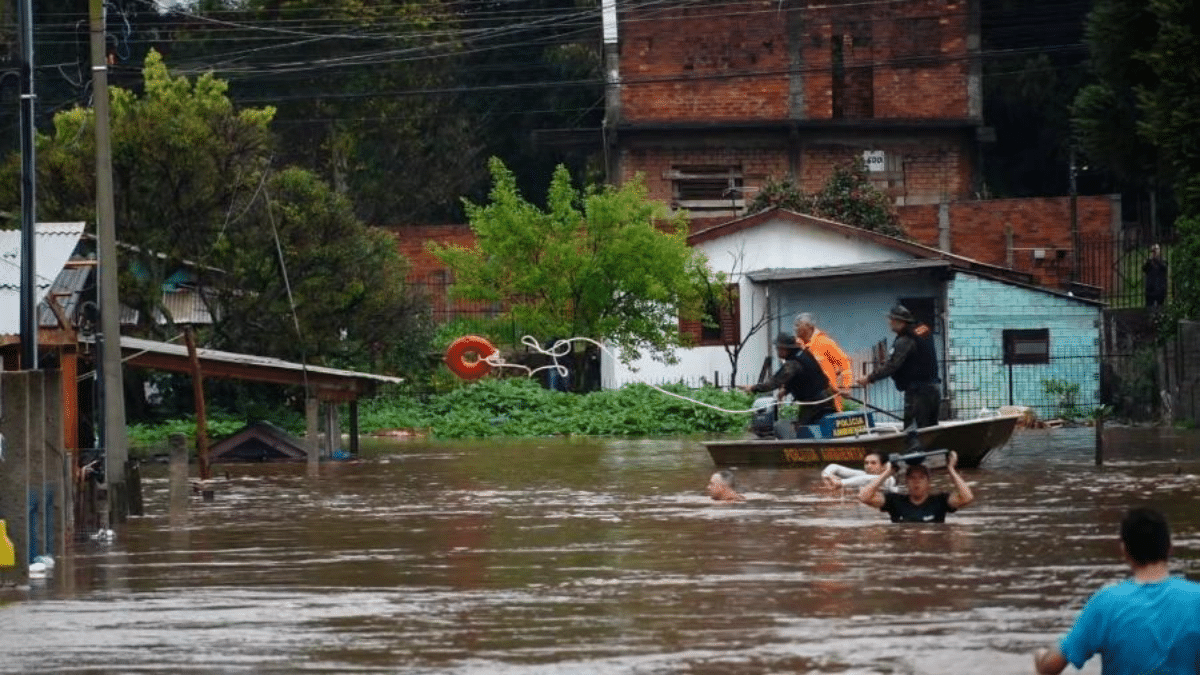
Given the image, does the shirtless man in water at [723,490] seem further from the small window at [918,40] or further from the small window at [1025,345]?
the small window at [918,40]

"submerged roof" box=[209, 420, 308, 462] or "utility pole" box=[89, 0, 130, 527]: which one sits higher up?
"utility pole" box=[89, 0, 130, 527]

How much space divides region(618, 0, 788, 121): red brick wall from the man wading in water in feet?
129

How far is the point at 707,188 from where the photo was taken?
60.8 m

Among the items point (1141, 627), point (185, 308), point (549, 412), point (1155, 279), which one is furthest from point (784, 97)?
point (1141, 627)

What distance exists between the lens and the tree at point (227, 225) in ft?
134

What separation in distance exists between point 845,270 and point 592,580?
96.9ft

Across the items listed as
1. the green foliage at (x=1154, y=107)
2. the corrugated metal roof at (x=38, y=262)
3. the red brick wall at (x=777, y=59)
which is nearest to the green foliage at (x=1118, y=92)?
the green foliage at (x=1154, y=107)

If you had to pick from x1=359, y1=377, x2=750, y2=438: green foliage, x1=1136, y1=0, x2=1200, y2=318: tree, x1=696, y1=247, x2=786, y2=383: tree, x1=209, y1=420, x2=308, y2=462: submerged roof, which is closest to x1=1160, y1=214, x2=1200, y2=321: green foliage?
x1=1136, y1=0, x2=1200, y2=318: tree

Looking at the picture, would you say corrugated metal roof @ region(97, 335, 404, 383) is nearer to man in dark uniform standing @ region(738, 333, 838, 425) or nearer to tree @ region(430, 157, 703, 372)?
man in dark uniform standing @ region(738, 333, 838, 425)

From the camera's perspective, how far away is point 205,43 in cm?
6650

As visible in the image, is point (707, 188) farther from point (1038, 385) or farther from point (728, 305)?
point (1038, 385)

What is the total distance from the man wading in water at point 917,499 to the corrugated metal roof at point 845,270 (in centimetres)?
2432

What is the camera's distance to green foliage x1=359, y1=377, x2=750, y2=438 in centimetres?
4372

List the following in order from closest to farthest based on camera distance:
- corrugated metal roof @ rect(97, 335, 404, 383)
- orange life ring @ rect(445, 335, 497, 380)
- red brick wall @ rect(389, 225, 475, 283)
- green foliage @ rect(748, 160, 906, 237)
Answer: orange life ring @ rect(445, 335, 497, 380) < corrugated metal roof @ rect(97, 335, 404, 383) < green foliage @ rect(748, 160, 906, 237) < red brick wall @ rect(389, 225, 475, 283)
